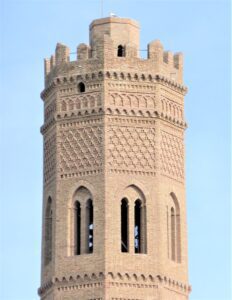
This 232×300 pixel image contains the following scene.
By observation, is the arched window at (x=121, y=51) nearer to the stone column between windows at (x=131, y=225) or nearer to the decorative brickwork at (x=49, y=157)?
the decorative brickwork at (x=49, y=157)

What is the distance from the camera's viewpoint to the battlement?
76.9m

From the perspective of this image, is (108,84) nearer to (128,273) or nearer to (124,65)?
(124,65)

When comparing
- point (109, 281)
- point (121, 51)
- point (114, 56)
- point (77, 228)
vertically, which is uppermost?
point (121, 51)

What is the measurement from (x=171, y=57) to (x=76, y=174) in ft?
21.7

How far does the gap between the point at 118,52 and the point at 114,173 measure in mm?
5315

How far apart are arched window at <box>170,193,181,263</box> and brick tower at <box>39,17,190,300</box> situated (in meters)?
0.04

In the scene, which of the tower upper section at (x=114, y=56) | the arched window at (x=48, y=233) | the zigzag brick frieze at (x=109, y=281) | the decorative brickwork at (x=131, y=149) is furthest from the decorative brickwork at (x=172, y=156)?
the arched window at (x=48, y=233)

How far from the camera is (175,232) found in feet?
251

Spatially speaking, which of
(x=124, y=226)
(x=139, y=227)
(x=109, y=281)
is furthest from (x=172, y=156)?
(x=109, y=281)

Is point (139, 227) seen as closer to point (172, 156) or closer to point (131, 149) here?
point (131, 149)

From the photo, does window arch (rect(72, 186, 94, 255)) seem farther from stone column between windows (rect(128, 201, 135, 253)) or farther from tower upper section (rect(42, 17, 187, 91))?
tower upper section (rect(42, 17, 187, 91))

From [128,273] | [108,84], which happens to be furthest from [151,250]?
[108,84]

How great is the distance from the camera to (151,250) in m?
74.9

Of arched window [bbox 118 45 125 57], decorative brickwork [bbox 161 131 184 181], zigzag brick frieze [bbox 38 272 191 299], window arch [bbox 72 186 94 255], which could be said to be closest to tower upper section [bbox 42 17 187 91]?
arched window [bbox 118 45 125 57]
